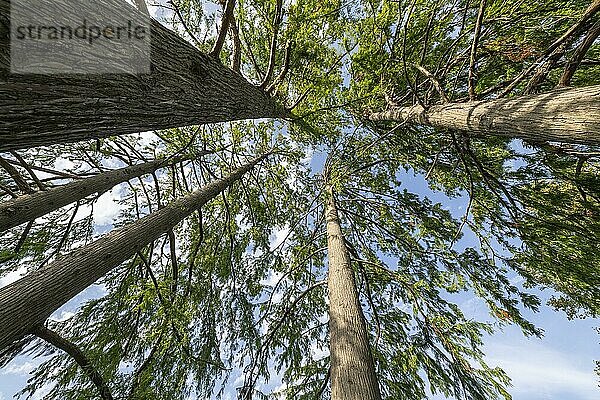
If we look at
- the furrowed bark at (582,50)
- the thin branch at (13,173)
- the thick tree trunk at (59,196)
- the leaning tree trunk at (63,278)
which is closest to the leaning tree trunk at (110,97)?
the leaning tree trunk at (63,278)

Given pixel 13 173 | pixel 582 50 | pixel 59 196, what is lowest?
pixel 59 196

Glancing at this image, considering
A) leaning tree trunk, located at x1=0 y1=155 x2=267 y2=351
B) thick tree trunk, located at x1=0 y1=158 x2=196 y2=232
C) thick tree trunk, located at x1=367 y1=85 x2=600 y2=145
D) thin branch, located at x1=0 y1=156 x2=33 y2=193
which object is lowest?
leaning tree trunk, located at x1=0 y1=155 x2=267 y2=351

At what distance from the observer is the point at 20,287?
2342 mm

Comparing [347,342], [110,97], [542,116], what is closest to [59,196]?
[110,97]

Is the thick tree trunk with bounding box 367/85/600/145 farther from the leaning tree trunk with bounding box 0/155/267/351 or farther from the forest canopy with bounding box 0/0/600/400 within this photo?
the leaning tree trunk with bounding box 0/155/267/351

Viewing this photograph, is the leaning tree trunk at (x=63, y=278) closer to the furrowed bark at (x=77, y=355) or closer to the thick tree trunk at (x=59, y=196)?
the furrowed bark at (x=77, y=355)

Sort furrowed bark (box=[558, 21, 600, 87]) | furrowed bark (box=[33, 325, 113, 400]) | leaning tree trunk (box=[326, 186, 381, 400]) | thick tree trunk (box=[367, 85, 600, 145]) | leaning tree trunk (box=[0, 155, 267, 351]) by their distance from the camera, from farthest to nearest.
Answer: furrowed bark (box=[33, 325, 113, 400])
leaning tree trunk (box=[0, 155, 267, 351])
leaning tree trunk (box=[326, 186, 381, 400])
furrowed bark (box=[558, 21, 600, 87])
thick tree trunk (box=[367, 85, 600, 145])

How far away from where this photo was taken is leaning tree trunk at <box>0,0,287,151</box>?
94 centimetres

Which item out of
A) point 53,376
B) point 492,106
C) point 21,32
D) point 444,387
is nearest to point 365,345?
point 444,387

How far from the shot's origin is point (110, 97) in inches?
48.6

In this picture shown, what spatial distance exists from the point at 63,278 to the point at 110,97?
2.11m

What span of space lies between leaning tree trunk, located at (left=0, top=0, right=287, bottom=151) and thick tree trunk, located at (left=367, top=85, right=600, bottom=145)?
228 centimetres

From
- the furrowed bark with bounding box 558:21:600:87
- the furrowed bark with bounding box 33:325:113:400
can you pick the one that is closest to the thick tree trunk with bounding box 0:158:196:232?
the furrowed bark with bounding box 33:325:113:400

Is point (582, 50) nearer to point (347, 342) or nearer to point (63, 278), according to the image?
point (347, 342)
